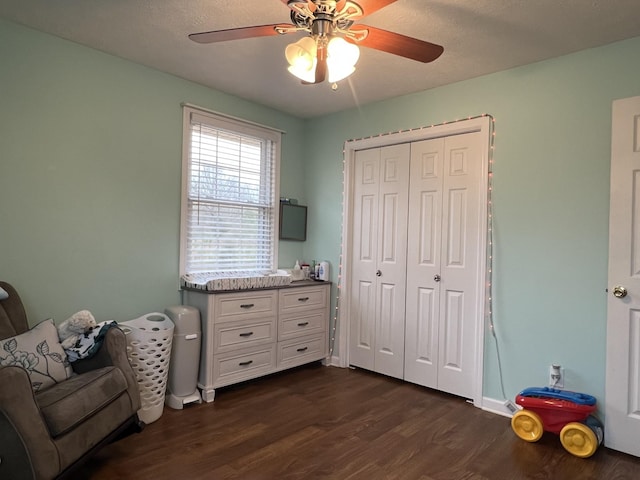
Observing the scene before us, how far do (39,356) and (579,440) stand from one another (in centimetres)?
301

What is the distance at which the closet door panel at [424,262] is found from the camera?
3.36 meters

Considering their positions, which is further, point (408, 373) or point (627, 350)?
point (408, 373)

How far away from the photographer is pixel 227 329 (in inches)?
125

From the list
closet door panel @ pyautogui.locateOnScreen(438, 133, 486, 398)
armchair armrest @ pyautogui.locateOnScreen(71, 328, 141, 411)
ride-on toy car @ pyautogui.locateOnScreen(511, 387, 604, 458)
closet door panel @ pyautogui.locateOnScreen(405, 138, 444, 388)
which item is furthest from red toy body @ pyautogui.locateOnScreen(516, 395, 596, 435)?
armchair armrest @ pyautogui.locateOnScreen(71, 328, 141, 411)

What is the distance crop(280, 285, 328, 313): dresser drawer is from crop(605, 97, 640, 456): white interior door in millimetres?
2281

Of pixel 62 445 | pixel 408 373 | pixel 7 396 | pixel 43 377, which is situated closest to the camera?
pixel 7 396

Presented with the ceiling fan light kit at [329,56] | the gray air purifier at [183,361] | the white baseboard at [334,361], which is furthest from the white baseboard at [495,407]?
the ceiling fan light kit at [329,56]

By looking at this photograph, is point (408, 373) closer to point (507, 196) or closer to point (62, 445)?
point (507, 196)

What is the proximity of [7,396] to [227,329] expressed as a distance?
165 centimetres

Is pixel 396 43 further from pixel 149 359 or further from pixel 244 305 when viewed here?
pixel 149 359

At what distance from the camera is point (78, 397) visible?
75.2 inches

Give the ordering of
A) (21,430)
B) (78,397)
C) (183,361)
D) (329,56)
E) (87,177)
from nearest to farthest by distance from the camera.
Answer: (21,430)
(329,56)
(78,397)
(87,177)
(183,361)

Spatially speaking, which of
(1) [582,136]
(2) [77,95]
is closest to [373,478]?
(1) [582,136]

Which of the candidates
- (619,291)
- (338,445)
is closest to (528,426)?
(619,291)
